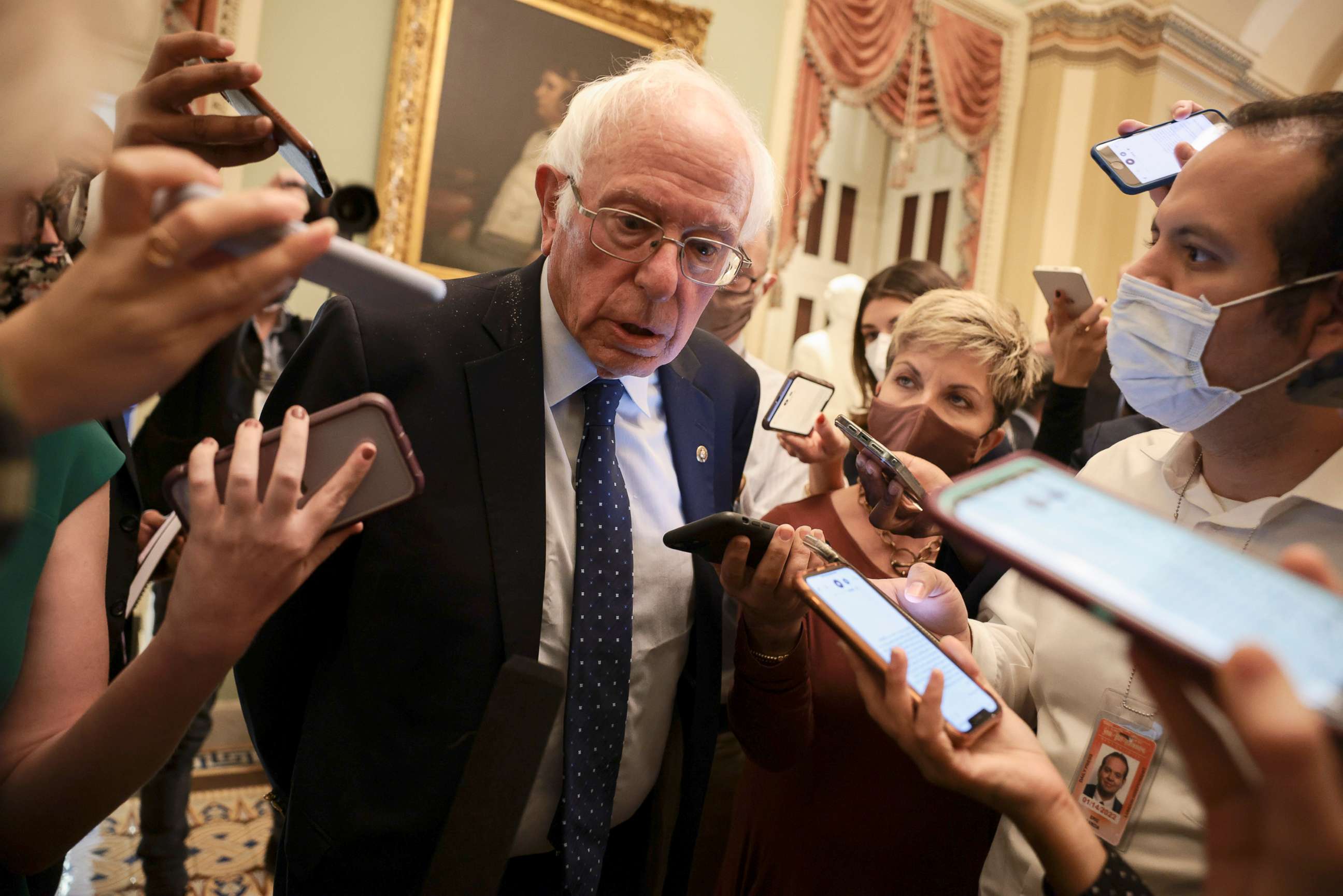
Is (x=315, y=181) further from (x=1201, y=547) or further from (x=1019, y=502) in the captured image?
(x=1201, y=547)

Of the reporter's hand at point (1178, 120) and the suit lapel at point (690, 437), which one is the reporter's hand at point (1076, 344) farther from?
the suit lapel at point (690, 437)

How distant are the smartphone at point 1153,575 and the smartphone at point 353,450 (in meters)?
0.63

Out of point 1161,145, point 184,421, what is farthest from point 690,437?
point 184,421

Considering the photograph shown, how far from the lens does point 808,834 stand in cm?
163

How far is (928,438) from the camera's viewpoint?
6.66 ft

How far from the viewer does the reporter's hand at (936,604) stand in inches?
59.4

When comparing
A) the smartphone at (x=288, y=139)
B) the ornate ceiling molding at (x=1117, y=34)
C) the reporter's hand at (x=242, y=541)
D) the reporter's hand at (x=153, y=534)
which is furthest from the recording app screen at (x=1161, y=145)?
the ornate ceiling molding at (x=1117, y=34)

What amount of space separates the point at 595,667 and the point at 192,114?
1.04m

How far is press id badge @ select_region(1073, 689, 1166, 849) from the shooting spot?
4.23 feet

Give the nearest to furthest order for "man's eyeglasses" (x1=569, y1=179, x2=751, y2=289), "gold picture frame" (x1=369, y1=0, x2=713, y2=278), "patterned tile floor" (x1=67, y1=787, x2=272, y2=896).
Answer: "man's eyeglasses" (x1=569, y1=179, x2=751, y2=289)
"patterned tile floor" (x1=67, y1=787, x2=272, y2=896)
"gold picture frame" (x1=369, y1=0, x2=713, y2=278)

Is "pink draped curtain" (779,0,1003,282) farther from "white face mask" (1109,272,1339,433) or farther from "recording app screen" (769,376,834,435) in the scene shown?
"white face mask" (1109,272,1339,433)

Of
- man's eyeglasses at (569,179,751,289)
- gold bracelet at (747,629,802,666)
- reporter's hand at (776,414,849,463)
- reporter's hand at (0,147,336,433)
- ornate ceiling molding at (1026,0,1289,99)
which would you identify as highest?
ornate ceiling molding at (1026,0,1289,99)

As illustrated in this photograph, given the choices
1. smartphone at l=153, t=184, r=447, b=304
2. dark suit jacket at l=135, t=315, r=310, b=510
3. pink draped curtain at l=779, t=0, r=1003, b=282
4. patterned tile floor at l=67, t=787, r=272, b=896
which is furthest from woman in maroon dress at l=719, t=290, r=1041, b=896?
pink draped curtain at l=779, t=0, r=1003, b=282

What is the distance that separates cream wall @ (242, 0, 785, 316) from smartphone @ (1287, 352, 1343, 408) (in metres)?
3.85
